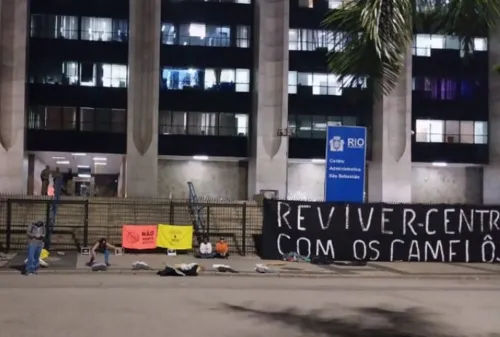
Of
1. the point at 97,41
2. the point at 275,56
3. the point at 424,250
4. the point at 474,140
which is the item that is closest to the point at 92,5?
the point at 97,41

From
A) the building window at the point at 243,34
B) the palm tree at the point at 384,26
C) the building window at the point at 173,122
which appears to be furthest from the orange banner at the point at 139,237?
the building window at the point at 243,34

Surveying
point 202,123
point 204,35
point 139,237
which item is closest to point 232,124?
point 202,123

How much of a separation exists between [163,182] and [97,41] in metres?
12.2

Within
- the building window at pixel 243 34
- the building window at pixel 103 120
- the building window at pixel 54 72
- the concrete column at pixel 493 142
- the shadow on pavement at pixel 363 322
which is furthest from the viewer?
the concrete column at pixel 493 142

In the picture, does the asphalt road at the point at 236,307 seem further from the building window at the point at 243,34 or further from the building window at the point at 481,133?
the building window at the point at 481,133

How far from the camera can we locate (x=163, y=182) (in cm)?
5244

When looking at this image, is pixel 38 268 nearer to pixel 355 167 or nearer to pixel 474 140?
pixel 355 167

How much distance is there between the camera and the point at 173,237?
78.8 ft

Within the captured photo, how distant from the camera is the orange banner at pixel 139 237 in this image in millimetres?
23891

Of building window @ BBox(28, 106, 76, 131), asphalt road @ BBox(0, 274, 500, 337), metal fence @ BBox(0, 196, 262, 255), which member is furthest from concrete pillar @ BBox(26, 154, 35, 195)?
asphalt road @ BBox(0, 274, 500, 337)

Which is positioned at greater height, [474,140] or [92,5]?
[92,5]

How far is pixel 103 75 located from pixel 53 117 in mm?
5029

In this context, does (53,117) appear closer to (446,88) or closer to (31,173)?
(31,173)

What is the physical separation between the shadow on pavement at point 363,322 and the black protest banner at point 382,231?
34.5 ft
